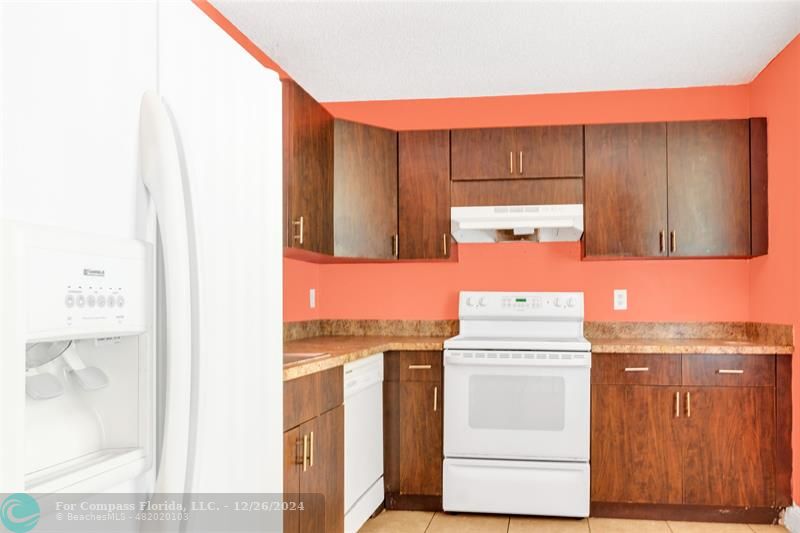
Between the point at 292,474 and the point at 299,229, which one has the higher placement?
the point at 299,229

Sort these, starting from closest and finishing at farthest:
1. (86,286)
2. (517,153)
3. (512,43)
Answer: (86,286) < (512,43) < (517,153)

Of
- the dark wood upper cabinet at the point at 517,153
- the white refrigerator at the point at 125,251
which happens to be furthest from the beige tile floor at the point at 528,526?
the white refrigerator at the point at 125,251

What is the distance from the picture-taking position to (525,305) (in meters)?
4.43

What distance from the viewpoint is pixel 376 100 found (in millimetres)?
4789

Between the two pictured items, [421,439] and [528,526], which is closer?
[528,526]

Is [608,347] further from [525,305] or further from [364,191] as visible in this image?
[364,191]

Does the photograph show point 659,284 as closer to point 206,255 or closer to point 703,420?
point 703,420

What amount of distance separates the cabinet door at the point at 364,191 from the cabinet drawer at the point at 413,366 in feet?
1.91

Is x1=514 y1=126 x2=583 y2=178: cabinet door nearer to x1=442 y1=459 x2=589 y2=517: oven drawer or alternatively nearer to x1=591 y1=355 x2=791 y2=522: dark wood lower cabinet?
x1=591 y1=355 x2=791 y2=522: dark wood lower cabinet

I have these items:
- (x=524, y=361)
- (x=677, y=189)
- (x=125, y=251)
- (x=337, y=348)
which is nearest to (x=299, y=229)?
(x=337, y=348)

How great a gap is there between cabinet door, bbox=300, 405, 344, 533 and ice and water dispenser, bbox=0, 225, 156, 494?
170cm

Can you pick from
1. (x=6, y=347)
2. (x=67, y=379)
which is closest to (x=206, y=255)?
(x=67, y=379)

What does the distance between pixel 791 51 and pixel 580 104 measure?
1.20 m

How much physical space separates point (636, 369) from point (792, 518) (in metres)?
0.97
